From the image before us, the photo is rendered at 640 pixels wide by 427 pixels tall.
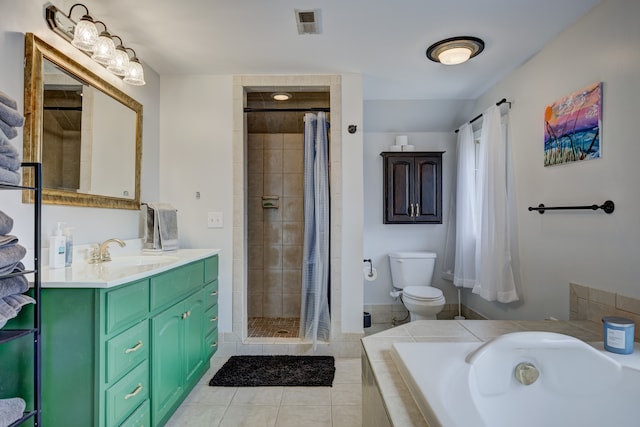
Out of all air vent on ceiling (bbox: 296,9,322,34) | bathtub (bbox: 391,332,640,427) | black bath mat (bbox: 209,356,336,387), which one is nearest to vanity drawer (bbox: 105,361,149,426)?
black bath mat (bbox: 209,356,336,387)

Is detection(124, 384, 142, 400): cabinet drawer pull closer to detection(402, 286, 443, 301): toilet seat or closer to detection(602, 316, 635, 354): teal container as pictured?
detection(602, 316, 635, 354): teal container

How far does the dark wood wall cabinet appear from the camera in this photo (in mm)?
3529

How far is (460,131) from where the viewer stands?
11.4 feet

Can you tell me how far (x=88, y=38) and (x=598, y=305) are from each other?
2.99 metres

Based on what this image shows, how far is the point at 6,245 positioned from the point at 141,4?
143 cm

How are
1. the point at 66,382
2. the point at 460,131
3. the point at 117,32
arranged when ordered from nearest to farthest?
the point at 66,382, the point at 117,32, the point at 460,131

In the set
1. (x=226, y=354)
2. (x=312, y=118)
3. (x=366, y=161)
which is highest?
(x=312, y=118)

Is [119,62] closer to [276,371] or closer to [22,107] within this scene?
[22,107]

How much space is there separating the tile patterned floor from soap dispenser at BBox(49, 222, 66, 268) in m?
1.05

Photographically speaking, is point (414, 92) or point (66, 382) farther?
point (414, 92)

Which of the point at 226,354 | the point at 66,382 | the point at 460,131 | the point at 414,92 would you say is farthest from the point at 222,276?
the point at 460,131

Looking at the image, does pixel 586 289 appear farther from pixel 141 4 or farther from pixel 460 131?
pixel 141 4

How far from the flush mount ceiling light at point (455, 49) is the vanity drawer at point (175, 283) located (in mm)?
2120

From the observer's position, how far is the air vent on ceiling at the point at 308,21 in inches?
77.5
